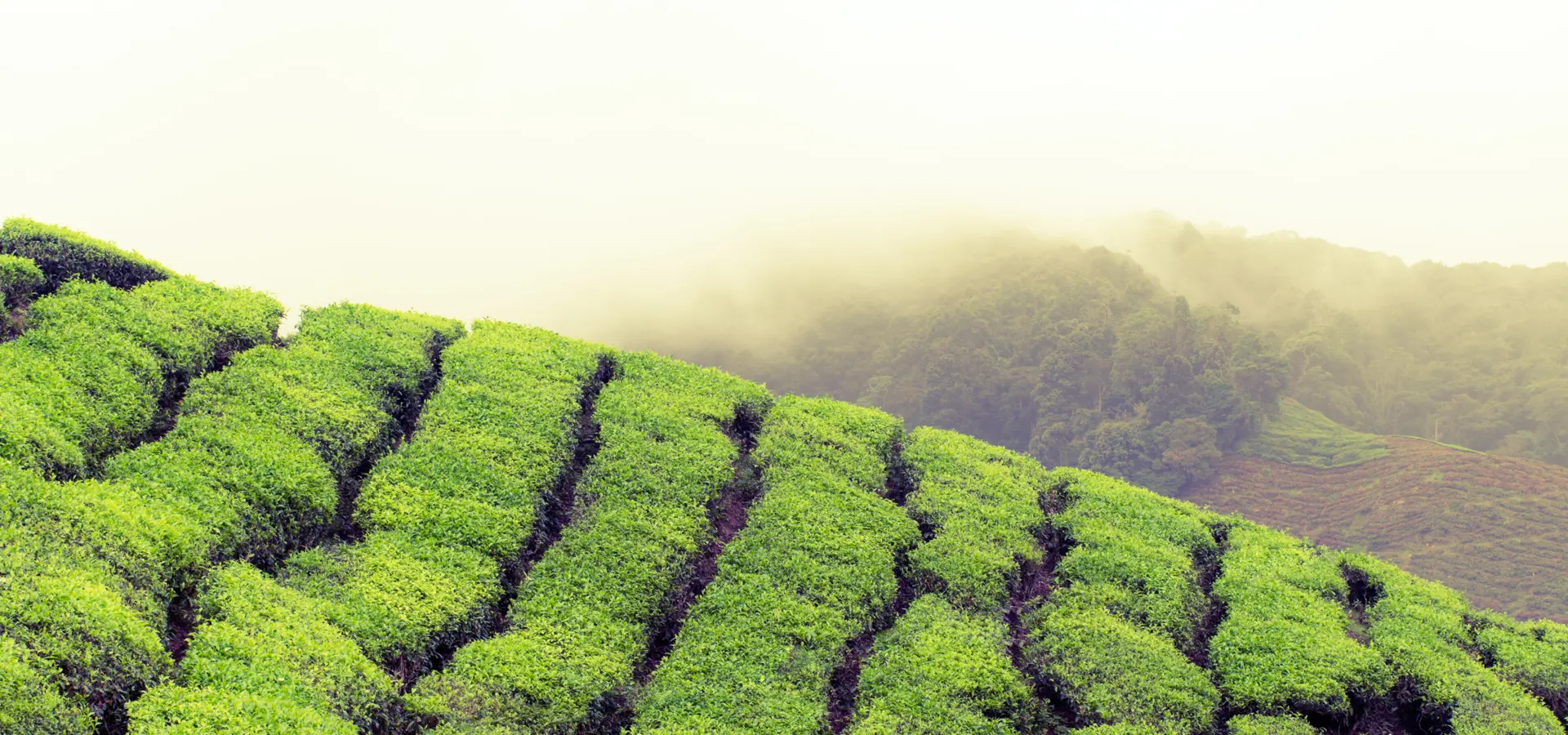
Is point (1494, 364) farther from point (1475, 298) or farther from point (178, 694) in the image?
point (178, 694)

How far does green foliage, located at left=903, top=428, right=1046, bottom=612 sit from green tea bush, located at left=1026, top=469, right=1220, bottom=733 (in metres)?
0.70

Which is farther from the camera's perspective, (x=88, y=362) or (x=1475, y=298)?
(x=1475, y=298)

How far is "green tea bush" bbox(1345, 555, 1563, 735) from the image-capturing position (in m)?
15.7

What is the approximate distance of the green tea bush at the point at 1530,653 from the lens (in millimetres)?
16922

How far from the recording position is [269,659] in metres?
12.4

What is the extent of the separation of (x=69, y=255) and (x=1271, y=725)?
2045 centimetres

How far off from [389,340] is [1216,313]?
76575 millimetres

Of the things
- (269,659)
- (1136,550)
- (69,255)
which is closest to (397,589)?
(269,659)

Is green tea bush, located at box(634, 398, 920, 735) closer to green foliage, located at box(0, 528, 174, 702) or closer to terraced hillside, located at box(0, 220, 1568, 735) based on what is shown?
terraced hillside, located at box(0, 220, 1568, 735)

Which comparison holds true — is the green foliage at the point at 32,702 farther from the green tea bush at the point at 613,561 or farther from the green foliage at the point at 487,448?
the green foliage at the point at 487,448

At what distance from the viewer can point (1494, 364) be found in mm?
85562

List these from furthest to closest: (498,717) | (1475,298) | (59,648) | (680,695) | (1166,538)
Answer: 1. (1475,298)
2. (1166,538)
3. (680,695)
4. (498,717)
5. (59,648)

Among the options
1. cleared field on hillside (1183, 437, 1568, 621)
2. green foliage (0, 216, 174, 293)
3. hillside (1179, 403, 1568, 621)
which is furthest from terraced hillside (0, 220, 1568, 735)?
hillside (1179, 403, 1568, 621)

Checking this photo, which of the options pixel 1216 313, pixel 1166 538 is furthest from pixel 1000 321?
pixel 1166 538
